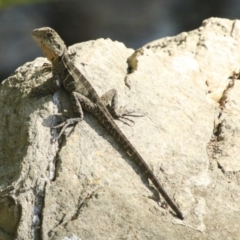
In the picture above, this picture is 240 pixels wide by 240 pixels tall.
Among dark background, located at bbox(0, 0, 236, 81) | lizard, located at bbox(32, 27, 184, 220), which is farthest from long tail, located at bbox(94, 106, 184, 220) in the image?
dark background, located at bbox(0, 0, 236, 81)

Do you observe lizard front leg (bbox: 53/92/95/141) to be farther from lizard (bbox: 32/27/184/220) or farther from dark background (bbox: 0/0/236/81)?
dark background (bbox: 0/0/236/81)

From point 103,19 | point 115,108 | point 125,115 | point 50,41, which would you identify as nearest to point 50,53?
point 50,41

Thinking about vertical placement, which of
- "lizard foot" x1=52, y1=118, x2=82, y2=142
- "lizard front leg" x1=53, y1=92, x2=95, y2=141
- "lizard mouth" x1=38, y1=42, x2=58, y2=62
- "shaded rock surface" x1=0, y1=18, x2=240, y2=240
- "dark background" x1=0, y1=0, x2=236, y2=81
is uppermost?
"dark background" x1=0, y1=0, x2=236, y2=81

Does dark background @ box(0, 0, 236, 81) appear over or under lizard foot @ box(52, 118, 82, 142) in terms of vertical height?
over

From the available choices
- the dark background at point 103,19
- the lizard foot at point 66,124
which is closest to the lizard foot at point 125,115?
the lizard foot at point 66,124

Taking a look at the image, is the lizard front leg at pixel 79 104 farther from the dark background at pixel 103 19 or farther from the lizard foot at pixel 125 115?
the dark background at pixel 103 19
